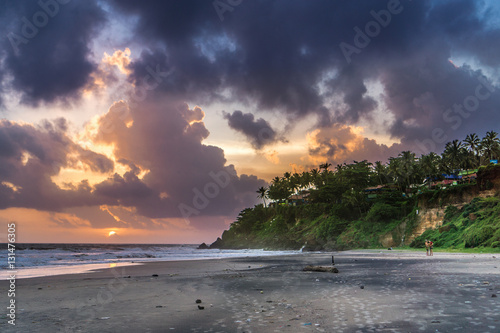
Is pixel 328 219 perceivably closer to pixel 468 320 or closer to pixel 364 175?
pixel 364 175

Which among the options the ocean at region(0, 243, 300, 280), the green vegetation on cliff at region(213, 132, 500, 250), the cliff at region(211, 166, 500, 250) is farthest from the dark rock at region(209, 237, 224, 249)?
the ocean at region(0, 243, 300, 280)

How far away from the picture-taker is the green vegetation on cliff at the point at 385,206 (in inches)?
2414

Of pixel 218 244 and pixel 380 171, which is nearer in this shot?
pixel 380 171

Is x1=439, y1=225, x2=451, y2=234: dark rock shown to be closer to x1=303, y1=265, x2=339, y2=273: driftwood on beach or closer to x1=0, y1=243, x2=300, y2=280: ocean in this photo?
x1=0, y1=243, x2=300, y2=280: ocean

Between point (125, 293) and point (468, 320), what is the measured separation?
12232 mm

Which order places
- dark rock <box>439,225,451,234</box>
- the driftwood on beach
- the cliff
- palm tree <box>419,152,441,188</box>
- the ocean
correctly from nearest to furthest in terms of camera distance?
1. the driftwood on beach
2. the ocean
3. the cliff
4. dark rock <box>439,225,451,234</box>
5. palm tree <box>419,152,441,188</box>

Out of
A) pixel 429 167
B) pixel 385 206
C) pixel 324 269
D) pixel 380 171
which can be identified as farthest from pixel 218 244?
pixel 324 269

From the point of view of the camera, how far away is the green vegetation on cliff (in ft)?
201

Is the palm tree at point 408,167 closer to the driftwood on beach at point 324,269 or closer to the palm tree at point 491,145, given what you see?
the palm tree at point 491,145

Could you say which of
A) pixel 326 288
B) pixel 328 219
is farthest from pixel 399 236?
pixel 326 288

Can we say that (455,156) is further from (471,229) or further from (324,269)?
(324,269)

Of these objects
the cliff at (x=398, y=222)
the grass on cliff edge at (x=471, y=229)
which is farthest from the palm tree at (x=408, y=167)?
the grass on cliff edge at (x=471, y=229)

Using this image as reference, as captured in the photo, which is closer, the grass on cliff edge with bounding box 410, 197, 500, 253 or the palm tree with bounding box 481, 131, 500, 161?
the grass on cliff edge with bounding box 410, 197, 500, 253

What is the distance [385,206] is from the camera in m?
92.4
